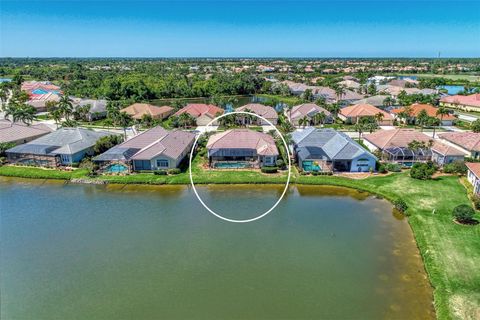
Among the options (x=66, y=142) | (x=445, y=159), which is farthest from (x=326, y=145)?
(x=66, y=142)

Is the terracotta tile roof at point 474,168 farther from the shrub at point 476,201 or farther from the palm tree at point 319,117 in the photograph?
the palm tree at point 319,117

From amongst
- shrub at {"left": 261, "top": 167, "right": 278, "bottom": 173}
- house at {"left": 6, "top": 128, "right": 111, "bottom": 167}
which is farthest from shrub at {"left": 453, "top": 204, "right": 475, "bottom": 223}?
house at {"left": 6, "top": 128, "right": 111, "bottom": 167}

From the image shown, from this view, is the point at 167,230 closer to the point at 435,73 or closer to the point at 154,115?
the point at 154,115

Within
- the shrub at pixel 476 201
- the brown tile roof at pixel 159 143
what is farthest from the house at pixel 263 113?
the shrub at pixel 476 201

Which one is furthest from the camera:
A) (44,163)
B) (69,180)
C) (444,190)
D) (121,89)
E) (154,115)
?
(121,89)

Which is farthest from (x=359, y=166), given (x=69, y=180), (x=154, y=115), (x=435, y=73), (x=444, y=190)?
(x=435, y=73)

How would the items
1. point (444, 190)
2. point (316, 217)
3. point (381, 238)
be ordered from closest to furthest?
1. point (381, 238)
2. point (316, 217)
3. point (444, 190)

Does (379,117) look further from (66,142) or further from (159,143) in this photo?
(66,142)
